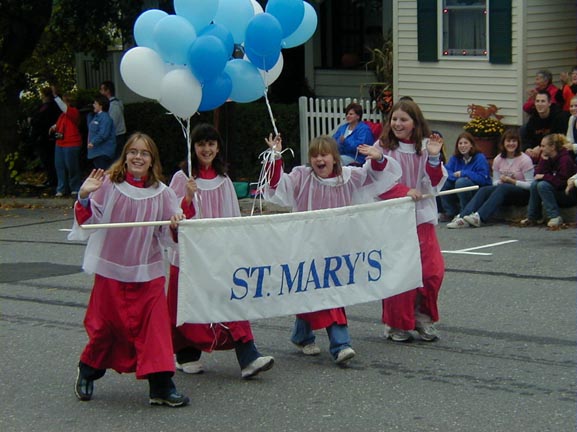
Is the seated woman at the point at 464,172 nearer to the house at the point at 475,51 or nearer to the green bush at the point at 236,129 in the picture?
the house at the point at 475,51

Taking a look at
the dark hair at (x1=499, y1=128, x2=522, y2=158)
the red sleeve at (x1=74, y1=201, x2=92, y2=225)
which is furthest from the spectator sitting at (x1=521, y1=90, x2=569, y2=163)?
the red sleeve at (x1=74, y1=201, x2=92, y2=225)

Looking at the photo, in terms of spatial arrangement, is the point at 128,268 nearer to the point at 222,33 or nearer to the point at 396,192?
the point at 222,33

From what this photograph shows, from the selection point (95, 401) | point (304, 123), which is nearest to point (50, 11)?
point (304, 123)

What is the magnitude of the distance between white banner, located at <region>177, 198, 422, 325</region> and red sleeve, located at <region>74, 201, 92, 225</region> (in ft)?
1.92

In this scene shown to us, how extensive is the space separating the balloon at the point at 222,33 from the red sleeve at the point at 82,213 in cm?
146

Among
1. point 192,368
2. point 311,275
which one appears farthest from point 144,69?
point 192,368

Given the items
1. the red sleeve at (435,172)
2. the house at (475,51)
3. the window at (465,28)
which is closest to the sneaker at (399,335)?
the red sleeve at (435,172)

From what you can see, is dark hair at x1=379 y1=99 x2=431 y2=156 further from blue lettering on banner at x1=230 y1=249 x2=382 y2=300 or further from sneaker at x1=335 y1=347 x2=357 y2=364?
sneaker at x1=335 y1=347 x2=357 y2=364

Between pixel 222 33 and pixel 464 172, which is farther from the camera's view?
pixel 464 172

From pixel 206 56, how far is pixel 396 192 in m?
1.80

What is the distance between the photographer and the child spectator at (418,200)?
26.9 ft

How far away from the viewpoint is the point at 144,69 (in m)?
7.39

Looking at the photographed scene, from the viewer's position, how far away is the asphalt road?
650cm

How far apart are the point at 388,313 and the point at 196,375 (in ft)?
5.04
